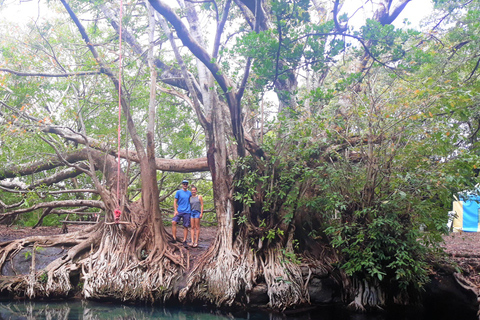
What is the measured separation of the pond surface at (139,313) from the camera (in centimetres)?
548

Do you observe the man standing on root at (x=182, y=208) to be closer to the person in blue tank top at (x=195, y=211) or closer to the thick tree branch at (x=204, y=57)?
the person in blue tank top at (x=195, y=211)

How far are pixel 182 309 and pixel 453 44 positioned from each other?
654 centimetres

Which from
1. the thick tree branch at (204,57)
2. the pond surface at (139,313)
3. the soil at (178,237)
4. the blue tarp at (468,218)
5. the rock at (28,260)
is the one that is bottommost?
the pond surface at (139,313)

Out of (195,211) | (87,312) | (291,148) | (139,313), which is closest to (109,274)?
(87,312)

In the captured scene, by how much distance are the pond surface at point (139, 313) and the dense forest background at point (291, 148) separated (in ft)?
0.78

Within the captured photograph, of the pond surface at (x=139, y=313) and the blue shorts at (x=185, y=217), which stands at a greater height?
the blue shorts at (x=185, y=217)

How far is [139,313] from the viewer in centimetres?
573

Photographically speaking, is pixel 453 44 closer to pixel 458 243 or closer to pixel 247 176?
pixel 247 176

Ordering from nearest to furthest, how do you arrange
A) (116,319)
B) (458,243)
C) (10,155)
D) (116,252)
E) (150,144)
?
(116,319) < (116,252) < (150,144) < (10,155) < (458,243)

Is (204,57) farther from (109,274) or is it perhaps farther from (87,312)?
(87,312)

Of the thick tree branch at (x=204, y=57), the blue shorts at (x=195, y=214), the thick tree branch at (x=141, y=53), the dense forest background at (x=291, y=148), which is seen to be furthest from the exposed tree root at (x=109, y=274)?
the thick tree branch at (x=141, y=53)

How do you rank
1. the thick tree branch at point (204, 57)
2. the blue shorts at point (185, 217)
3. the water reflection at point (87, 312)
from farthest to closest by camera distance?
the blue shorts at point (185, 217), the water reflection at point (87, 312), the thick tree branch at point (204, 57)

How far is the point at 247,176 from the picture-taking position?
269 inches

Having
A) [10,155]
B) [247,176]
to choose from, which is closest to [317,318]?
[247,176]
